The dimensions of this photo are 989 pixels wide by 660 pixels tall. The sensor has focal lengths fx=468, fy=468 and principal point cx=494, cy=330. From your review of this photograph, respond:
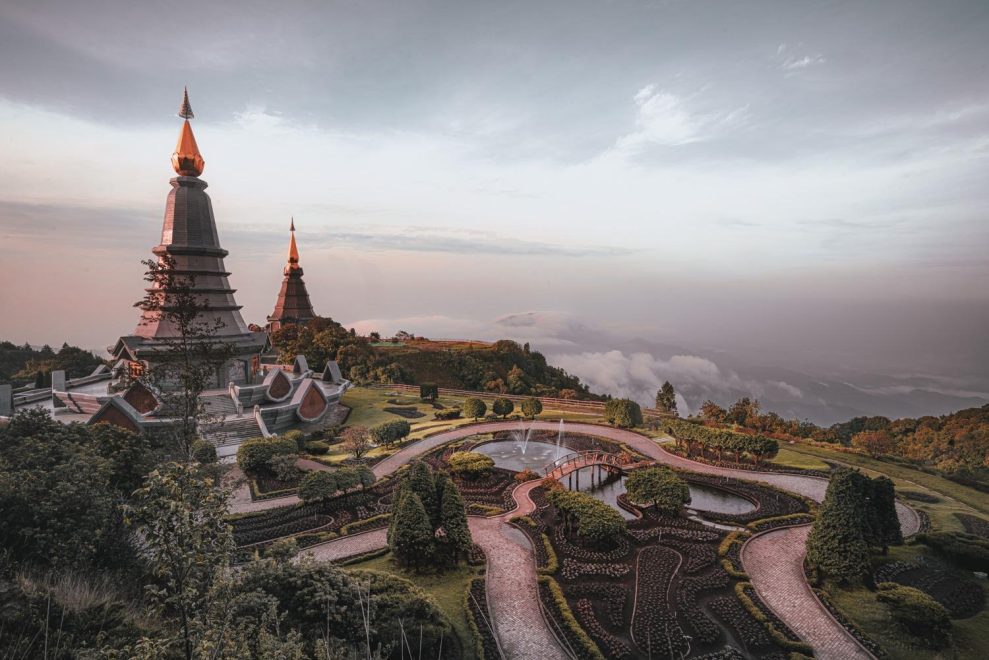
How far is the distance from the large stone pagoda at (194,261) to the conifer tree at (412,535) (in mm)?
25365

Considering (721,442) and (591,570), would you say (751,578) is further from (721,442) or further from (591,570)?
(721,442)

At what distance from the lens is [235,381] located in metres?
37.0

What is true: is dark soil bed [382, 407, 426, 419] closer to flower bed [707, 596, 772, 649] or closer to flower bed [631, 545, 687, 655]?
flower bed [631, 545, 687, 655]

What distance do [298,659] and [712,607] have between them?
12697 millimetres

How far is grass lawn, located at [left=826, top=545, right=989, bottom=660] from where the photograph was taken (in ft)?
40.8

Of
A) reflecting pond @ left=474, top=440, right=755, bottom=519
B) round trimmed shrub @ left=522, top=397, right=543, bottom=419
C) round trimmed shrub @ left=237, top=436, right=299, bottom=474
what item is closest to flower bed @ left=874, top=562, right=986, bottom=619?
reflecting pond @ left=474, top=440, right=755, bottom=519

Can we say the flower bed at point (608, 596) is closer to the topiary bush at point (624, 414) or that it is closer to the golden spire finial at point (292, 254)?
the topiary bush at point (624, 414)

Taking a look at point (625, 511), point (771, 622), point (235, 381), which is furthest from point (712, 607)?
point (235, 381)

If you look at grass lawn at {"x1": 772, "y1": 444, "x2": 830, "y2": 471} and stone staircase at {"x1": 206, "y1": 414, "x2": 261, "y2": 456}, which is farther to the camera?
stone staircase at {"x1": 206, "y1": 414, "x2": 261, "y2": 456}

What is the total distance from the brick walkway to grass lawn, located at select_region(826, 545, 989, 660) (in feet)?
2.42

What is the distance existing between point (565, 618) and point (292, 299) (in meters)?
61.0

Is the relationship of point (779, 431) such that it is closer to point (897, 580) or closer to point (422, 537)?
point (897, 580)

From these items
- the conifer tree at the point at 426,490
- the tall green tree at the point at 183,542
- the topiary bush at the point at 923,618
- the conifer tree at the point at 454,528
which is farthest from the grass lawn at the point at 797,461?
the tall green tree at the point at 183,542

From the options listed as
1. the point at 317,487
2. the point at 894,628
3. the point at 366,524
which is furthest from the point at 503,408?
the point at 894,628
